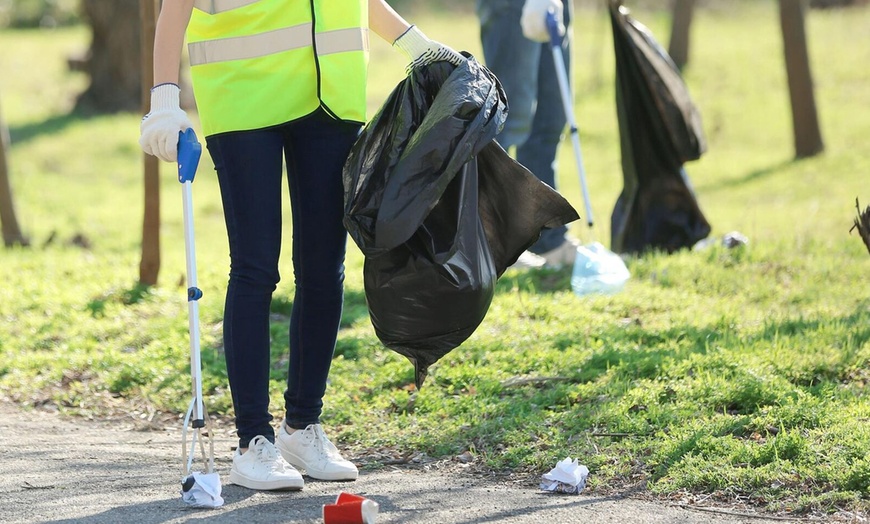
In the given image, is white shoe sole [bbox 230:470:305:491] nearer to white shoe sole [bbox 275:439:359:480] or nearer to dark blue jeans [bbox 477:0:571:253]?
white shoe sole [bbox 275:439:359:480]

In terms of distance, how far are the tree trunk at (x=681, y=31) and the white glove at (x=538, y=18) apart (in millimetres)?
10898

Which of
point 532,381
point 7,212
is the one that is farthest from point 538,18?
point 7,212

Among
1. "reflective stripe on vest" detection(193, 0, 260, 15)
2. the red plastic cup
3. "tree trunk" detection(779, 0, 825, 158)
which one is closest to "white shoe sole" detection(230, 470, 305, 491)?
the red plastic cup

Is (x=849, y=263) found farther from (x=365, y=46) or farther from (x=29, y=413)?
(x=29, y=413)

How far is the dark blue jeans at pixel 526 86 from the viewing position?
6059 millimetres

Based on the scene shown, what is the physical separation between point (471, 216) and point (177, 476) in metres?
1.30

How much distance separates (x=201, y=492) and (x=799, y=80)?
1014 centimetres

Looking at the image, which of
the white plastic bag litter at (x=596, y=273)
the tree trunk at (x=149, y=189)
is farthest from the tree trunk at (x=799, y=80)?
the tree trunk at (x=149, y=189)

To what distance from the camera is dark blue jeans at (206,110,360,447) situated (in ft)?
11.1

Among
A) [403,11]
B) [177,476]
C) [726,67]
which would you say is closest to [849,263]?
[177,476]

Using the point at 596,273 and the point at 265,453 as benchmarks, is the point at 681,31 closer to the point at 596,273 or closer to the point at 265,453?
the point at 596,273

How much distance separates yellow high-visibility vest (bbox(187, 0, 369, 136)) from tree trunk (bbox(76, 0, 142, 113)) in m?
11.7

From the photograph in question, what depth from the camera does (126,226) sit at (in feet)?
32.9

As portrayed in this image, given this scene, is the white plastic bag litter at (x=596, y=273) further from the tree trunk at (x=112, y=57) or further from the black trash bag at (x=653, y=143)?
the tree trunk at (x=112, y=57)
